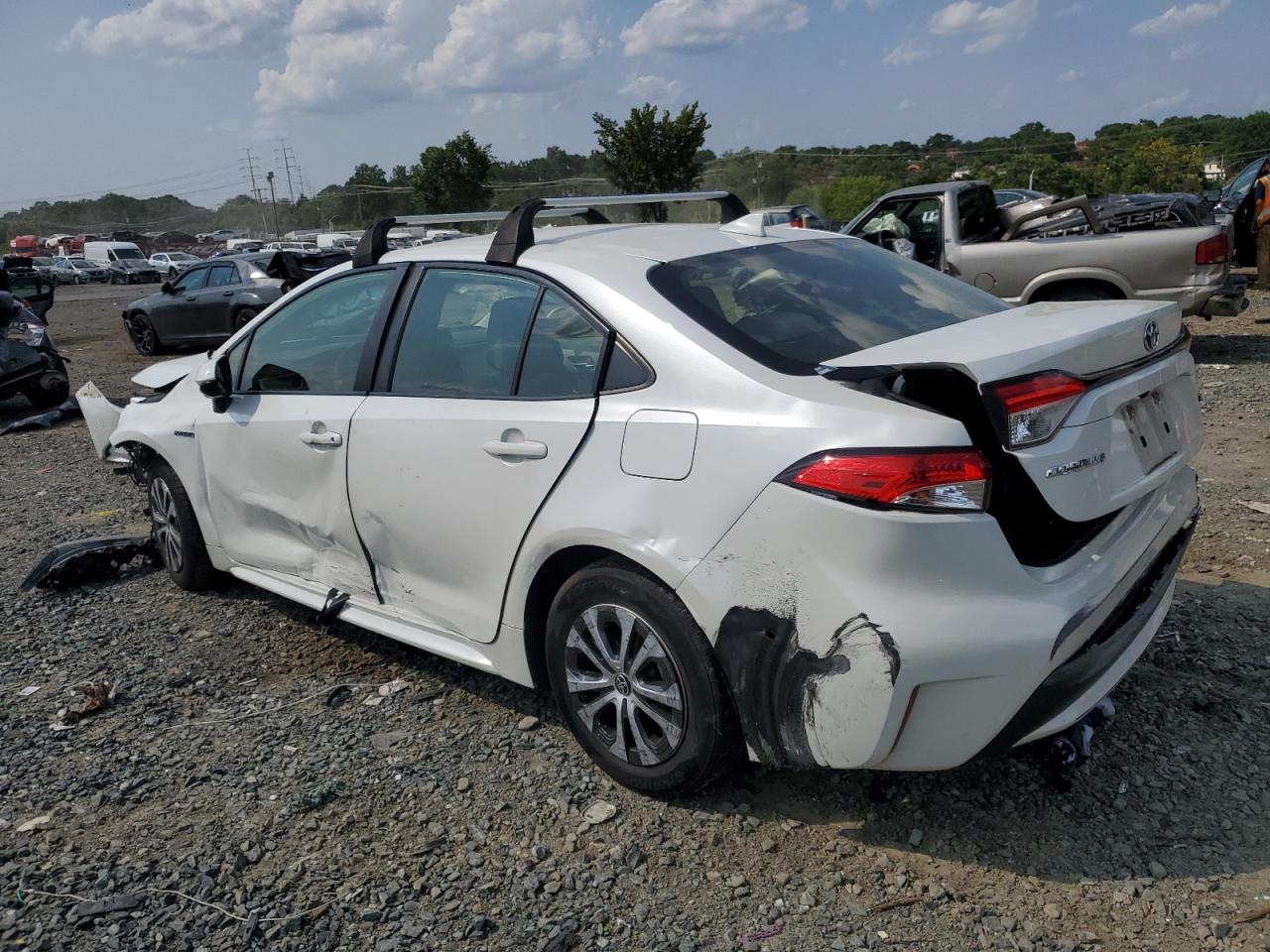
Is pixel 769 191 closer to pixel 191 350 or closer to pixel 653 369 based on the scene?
pixel 191 350

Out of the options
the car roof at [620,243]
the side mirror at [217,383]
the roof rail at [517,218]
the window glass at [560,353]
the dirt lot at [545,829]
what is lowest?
the dirt lot at [545,829]

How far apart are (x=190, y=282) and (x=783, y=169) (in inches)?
1855

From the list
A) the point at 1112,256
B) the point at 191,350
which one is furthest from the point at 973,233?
the point at 191,350

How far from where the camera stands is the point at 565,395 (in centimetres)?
310

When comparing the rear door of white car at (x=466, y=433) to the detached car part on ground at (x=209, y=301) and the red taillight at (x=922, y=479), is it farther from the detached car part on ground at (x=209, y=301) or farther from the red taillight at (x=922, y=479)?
the detached car part on ground at (x=209, y=301)

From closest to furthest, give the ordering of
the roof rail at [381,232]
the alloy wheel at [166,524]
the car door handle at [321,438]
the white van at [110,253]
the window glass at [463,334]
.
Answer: the window glass at [463,334]
the car door handle at [321,438]
the roof rail at [381,232]
the alloy wheel at [166,524]
the white van at [110,253]

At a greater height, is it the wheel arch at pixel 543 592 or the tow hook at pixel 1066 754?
the wheel arch at pixel 543 592

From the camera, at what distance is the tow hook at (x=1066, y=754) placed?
9.75ft

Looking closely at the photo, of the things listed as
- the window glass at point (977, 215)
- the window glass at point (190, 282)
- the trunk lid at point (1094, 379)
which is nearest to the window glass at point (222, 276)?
the window glass at point (190, 282)

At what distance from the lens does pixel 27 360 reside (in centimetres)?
1106

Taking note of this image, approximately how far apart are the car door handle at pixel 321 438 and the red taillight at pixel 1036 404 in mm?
2328

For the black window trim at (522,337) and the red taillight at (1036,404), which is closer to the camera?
the red taillight at (1036,404)

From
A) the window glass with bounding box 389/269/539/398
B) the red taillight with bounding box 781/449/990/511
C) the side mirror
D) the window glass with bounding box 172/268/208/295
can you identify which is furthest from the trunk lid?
the window glass with bounding box 172/268/208/295

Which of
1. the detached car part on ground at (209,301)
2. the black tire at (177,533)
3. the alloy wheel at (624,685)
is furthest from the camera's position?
the detached car part on ground at (209,301)
